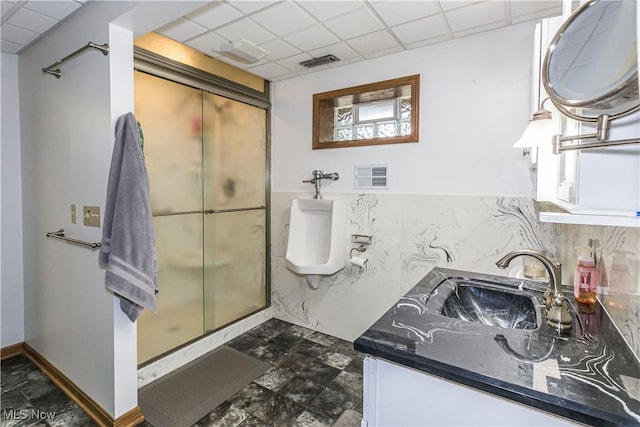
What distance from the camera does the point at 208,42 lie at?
7.12 feet

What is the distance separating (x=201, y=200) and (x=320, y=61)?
143 centimetres

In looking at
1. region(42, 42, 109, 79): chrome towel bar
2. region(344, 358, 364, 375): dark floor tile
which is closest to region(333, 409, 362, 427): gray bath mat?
region(344, 358, 364, 375): dark floor tile

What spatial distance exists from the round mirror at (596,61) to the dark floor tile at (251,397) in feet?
6.65

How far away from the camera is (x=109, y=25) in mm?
1536

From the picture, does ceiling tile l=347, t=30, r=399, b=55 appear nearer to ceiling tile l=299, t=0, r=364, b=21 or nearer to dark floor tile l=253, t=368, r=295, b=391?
ceiling tile l=299, t=0, r=364, b=21

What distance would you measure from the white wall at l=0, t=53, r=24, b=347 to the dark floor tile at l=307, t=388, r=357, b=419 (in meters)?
2.35

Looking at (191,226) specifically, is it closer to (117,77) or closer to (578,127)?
(117,77)

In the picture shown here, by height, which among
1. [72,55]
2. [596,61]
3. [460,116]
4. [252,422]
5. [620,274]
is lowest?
[252,422]

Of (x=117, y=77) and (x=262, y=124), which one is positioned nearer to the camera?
(x=117, y=77)

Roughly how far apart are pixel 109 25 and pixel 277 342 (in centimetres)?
238

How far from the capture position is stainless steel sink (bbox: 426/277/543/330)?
1.32 meters

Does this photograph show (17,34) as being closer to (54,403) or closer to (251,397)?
(54,403)

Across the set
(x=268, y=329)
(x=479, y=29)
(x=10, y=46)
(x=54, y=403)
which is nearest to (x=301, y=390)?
(x=268, y=329)

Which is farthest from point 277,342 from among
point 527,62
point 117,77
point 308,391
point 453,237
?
point 527,62
